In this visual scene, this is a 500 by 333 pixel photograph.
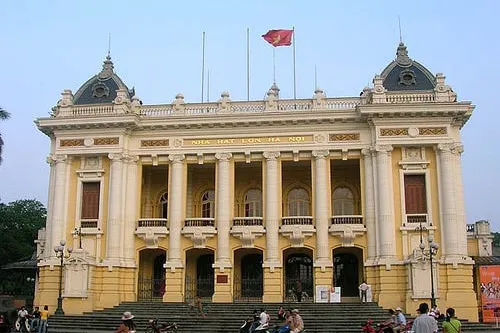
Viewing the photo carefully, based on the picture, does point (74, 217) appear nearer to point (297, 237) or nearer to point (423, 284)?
point (297, 237)

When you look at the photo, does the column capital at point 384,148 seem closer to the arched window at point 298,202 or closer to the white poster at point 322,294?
the arched window at point 298,202

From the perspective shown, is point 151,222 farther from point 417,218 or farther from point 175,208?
point 417,218

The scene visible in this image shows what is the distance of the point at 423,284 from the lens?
32094mm

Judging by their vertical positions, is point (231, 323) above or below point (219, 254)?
below

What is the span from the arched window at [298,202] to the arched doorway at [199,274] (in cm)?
607

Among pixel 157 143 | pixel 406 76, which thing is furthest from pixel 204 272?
pixel 406 76

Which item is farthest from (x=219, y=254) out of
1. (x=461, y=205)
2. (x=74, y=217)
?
(x=461, y=205)

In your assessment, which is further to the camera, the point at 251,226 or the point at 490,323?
the point at 251,226

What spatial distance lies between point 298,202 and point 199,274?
8101 mm

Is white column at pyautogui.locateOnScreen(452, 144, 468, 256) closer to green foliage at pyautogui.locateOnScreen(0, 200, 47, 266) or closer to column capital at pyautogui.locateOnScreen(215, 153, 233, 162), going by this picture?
column capital at pyautogui.locateOnScreen(215, 153, 233, 162)

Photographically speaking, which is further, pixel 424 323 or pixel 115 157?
pixel 115 157

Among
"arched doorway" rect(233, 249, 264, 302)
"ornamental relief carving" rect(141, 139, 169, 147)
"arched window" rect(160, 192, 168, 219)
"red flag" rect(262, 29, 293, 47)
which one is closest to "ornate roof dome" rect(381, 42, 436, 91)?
"red flag" rect(262, 29, 293, 47)

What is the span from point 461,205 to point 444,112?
17.6 feet

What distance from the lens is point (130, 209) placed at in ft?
122
